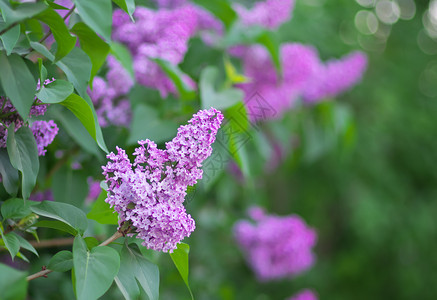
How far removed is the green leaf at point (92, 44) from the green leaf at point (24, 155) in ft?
0.49

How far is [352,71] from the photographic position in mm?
1836

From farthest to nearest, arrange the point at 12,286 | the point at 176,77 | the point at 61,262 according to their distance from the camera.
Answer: the point at 176,77
the point at 61,262
the point at 12,286

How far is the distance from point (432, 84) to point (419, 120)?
2.30ft

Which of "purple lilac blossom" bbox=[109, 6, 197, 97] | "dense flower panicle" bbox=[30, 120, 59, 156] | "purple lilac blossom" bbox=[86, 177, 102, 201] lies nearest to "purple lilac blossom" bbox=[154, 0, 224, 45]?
"purple lilac blossom" bbox=[109, 6, 197, 97]

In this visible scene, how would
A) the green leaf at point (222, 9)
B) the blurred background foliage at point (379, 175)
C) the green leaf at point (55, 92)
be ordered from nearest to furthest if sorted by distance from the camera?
the green leaf at point (55, 92)
the green leaf at point (222, 9)
the blurred background foliage at point (379, 175)

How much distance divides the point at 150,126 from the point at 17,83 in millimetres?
476

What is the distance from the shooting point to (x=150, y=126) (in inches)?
38.0

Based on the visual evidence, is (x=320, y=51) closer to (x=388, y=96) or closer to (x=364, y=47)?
(x=388, y=96)

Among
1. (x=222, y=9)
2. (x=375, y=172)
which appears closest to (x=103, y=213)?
(x=222, y=9)

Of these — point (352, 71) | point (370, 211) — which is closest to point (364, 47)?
point (370, 211)

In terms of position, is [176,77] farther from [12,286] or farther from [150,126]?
[12,286]

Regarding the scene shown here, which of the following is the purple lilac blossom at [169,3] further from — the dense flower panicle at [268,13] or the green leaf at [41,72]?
the green leaf at [41,72]

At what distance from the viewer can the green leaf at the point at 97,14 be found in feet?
1.59

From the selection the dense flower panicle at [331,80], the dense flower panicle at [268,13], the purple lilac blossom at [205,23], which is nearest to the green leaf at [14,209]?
the purple lilac blossom at [205,23]
